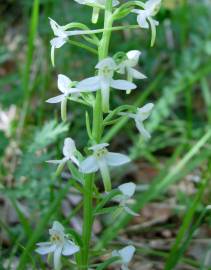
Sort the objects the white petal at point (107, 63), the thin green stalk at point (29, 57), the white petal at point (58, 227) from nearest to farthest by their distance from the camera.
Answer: the white petal at point (107, 63), the white petal at point (58, 227), the thin green stalk at point (29, 57)

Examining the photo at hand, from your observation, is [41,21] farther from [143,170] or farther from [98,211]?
[98,211]

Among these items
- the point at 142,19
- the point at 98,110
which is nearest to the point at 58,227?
the point at 98,110

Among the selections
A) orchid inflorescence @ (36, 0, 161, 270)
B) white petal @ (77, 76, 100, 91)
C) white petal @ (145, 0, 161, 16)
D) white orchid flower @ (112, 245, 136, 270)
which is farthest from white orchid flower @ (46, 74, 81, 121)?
white orchid flower @ (112, 245, 136, 270)

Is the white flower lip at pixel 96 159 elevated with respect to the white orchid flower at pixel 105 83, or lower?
lower

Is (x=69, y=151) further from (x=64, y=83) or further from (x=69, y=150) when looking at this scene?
(x=64, y=83)

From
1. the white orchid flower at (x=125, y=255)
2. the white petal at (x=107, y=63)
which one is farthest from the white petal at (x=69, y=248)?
the white petal at (x=107, y=63)

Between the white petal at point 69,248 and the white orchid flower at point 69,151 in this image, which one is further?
the white orchid flower at point 69,151

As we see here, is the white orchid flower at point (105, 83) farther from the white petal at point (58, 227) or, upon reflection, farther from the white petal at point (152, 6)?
the white petal at point (58, 227)
